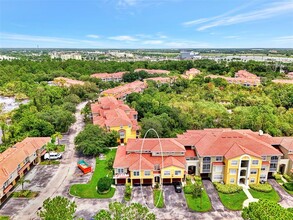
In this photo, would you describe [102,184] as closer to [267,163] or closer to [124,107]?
[267,163]

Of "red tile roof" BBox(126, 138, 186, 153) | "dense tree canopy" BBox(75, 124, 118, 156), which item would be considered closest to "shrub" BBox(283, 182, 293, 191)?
"red tile roof" BBox(126, 138, 186, 153)

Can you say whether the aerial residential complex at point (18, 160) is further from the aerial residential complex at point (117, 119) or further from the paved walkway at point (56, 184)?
the aerial residential complex at point (117, 119)

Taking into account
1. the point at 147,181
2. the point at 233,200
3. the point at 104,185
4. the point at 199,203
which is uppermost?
the point at 104,185

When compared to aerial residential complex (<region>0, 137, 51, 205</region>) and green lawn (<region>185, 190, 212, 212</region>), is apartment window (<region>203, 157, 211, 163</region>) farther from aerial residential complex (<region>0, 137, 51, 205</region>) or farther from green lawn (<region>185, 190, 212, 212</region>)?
aerial residential complex (<region>0, 137, 51, 205</region>)

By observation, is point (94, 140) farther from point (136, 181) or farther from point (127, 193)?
point (127, 193)

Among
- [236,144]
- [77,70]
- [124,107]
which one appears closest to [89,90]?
[124,107]

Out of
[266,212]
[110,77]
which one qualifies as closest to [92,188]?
[266,212]
